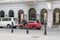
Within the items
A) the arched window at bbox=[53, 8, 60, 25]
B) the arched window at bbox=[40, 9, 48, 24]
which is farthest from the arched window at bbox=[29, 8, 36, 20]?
the arched window at bbox=[53, 8, 60, 25]

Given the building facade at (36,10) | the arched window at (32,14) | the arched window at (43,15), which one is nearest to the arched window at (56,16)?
the building facade at (36,10)

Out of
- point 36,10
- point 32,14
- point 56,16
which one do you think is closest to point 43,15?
point 36,10

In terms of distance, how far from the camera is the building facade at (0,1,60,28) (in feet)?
143

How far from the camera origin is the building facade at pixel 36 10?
143 ft

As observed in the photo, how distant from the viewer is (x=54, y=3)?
142 feet

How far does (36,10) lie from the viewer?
45438 mm

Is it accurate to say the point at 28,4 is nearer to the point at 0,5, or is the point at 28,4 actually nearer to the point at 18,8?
the point at 18,8

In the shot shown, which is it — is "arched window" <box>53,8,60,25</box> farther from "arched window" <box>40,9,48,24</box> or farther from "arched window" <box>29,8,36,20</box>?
"arched window" <box>29,8,36,20</box>

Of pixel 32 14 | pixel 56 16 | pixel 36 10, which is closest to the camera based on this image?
pixel 56 16

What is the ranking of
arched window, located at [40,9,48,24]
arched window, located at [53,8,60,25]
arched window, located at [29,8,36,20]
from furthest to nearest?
arched window, located at [29,8,36,20] < arched window, located at [40,9,48,24] < arched window, located at [53,8,60,25]

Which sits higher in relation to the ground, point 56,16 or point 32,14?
point 32,14

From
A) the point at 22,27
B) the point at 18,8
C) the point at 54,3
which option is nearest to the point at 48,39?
the point at 22,27

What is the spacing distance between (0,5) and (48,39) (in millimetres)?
31792

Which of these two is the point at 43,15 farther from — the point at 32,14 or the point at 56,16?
the point at 56,16
